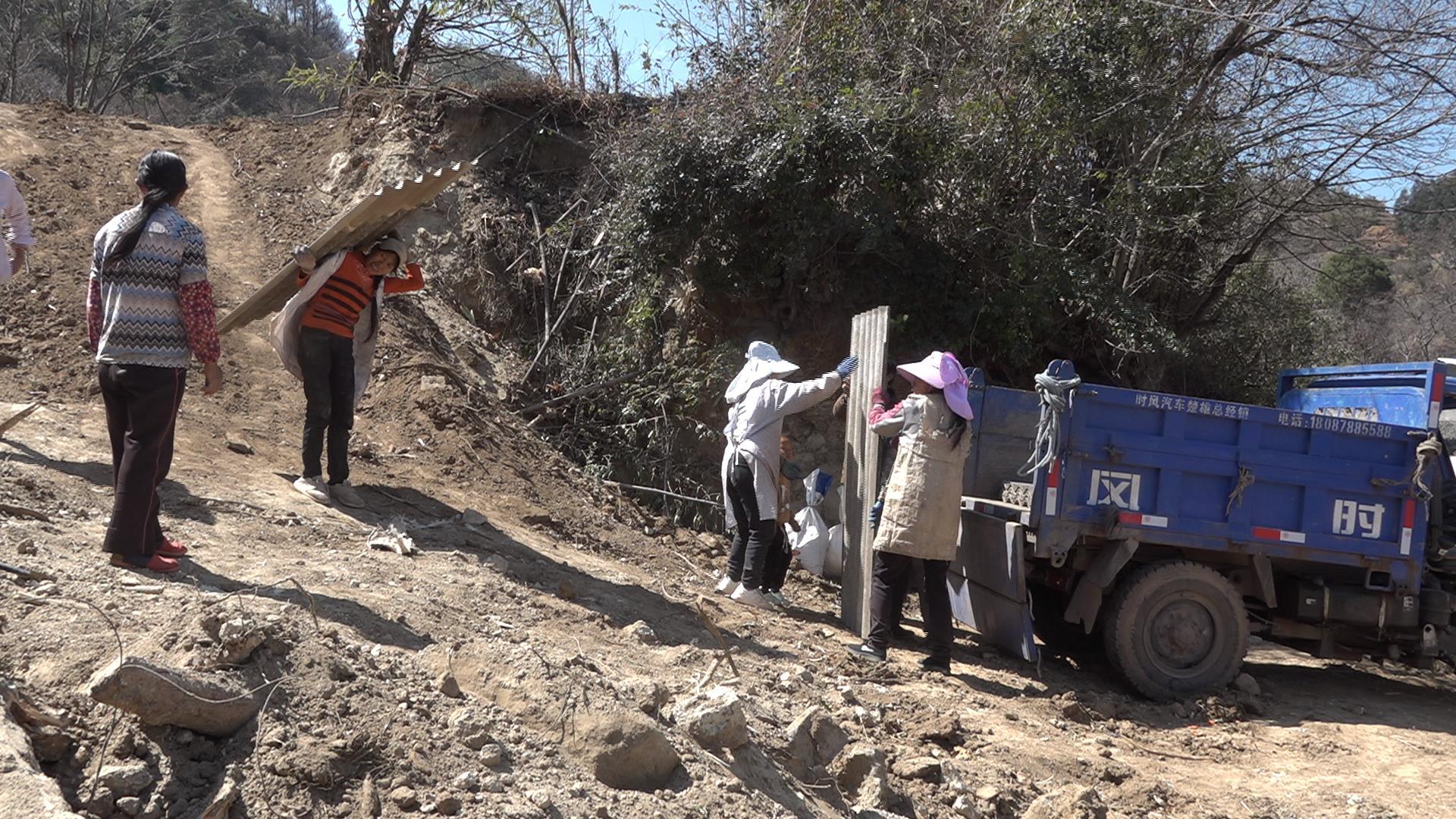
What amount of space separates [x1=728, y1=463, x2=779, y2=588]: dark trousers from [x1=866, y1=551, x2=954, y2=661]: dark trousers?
2.80 ft

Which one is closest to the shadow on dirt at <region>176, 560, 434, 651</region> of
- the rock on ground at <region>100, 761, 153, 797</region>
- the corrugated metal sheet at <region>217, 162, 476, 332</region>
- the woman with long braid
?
the woman with long braid

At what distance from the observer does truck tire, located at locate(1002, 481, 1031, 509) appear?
6.71 metres

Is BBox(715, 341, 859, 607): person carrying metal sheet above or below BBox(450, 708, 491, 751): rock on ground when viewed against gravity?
above

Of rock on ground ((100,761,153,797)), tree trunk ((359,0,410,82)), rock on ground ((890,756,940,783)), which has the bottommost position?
rock on ground ((890,756,940,783))

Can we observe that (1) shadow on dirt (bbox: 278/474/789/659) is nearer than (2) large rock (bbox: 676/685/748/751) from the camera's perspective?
No

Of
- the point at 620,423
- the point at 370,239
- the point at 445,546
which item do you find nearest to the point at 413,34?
the point at 620,423

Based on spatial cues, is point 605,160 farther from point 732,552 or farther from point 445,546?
point 445,546

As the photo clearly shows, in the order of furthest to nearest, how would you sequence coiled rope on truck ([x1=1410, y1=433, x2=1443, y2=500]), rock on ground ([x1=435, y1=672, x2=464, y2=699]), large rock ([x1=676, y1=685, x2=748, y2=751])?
coiled rope on truck ([x1=1410, y1=433, x2=1443, y2=500])
large rock ([x1=676, y1=685, x2=748, y2=751])
rock on ground ([x1=435, y1=672, x2=464, y2=699])

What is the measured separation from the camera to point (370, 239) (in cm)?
661

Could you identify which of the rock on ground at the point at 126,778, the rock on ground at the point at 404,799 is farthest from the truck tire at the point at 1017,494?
the rock on ground at the point at 126,778

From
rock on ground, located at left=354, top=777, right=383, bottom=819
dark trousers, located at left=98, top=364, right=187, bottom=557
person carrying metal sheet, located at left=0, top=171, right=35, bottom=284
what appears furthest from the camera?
person carrying metal sheet, located at left=0, top=171, right=35, bottom=284

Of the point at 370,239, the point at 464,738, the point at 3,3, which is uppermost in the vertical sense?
the point at 3,3

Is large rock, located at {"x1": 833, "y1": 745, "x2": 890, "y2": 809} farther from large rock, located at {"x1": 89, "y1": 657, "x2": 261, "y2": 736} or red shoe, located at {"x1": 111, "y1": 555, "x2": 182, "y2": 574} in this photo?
red shoe, located at {"x1": 111, "y1": 555, "x2": 182, "y2": 574}

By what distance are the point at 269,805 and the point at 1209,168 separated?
10.2 meters
